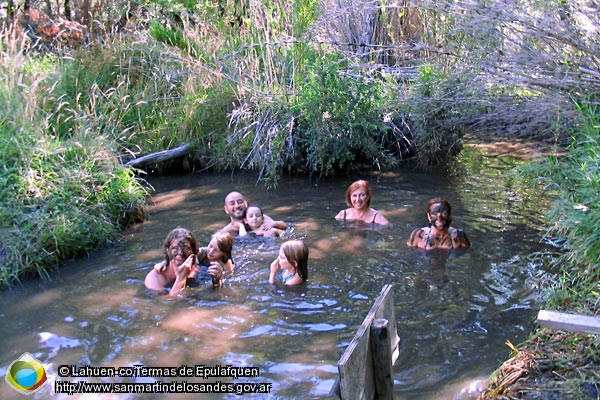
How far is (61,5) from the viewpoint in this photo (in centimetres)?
1944

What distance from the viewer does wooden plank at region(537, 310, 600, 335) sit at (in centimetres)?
318

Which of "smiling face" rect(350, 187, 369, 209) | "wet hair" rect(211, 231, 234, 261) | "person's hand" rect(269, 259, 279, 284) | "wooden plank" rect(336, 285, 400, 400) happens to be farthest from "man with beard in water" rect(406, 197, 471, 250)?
"wooden plank" rect(336, 285, 400, 400)

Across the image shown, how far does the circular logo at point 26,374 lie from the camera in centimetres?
A: 447

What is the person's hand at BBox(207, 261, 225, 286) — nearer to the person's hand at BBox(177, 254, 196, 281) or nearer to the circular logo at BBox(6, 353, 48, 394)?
the person's hand at BBox(177, 254, 196, 281)

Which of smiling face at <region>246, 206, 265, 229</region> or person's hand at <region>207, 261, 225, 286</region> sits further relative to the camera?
smiling face at <region>246, 206, 265, 229</region>

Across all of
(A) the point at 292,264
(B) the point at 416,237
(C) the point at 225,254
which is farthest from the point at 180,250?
(B) the point at 416,237

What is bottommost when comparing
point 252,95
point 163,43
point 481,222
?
point 481,222

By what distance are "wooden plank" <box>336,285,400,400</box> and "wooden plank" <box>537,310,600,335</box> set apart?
29.9 inches

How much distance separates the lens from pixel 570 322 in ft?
10.6

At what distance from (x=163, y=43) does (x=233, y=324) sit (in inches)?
315

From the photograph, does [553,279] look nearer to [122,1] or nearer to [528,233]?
[528,233]

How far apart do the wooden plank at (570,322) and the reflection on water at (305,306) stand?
1098mm

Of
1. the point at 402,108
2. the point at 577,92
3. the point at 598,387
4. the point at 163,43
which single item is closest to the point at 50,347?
the point at 598,387

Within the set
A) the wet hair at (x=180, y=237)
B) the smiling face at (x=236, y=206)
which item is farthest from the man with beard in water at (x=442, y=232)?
the wet hair at (x=180, y=237)
